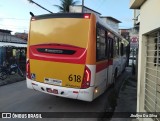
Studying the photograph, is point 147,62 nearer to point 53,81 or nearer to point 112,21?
point 53,81

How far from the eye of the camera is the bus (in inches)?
316

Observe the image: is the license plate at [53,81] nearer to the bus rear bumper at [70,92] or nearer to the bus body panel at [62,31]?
the bus rear bumper at [70,92]

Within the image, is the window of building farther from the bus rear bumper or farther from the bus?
the bus rear bumper

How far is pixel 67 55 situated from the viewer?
830 cm

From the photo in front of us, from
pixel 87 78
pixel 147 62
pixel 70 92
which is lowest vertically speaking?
pixel 70 92

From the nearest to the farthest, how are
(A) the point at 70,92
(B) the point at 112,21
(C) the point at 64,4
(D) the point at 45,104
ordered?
1. (A) the point at 70,92
2. (D) the point at 45,104
3. (C) the point at 64,4
4. (B) the point at 112,21

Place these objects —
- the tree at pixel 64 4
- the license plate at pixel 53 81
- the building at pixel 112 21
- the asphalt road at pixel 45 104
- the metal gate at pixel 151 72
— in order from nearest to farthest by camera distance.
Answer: the metal gate at pixel 151 72
the license plate at pixel 53 81
the asphalt road at pixel 45 104
the tree at pixel 64 4
the building at pixel 112 21

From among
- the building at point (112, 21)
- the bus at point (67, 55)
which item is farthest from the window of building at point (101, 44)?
the building at point (112, 21)

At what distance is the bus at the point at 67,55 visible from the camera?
804 cm

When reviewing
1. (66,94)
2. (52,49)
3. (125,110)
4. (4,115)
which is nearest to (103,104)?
(125,110)

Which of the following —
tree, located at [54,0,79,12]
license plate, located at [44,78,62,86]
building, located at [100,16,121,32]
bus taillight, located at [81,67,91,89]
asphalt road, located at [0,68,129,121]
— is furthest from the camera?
building, located at [100,16,121,32]

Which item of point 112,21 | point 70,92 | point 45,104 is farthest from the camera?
point 112,21

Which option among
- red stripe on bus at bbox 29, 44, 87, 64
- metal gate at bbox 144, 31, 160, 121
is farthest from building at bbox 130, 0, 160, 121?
red stripe on bus at bbox 29, 44, 87, 64

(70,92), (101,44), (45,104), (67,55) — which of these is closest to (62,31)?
(67,55)
